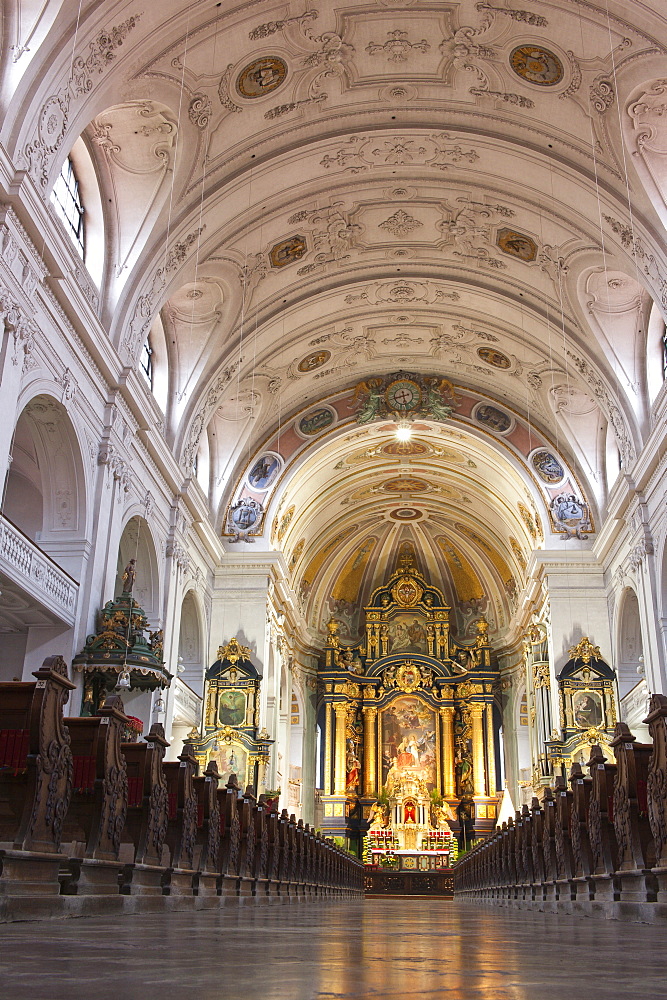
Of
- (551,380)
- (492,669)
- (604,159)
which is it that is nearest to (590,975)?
(604,159)

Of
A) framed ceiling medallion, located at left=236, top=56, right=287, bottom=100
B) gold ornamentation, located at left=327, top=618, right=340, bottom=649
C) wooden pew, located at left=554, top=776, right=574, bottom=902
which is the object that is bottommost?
wooden pew, located at left=554, top=776, right=574, bottom=902

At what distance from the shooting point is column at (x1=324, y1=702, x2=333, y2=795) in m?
28.8

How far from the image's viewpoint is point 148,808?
706 centimetres

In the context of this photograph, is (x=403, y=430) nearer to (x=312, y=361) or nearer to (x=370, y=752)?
(x=312, y=361)

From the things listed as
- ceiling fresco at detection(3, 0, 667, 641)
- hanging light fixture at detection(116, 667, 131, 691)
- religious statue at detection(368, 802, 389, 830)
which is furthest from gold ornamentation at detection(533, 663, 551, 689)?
hanging light fixture at detection(116, 667, 131, 691)

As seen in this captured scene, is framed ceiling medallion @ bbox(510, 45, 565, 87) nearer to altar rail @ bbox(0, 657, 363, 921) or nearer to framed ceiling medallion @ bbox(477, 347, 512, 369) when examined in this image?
framed ceiling medallion @ bbox(477, 347, 512, 369)

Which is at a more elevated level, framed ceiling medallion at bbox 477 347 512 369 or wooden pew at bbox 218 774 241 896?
framed ceiling medallion at bbox 477 347 512 369

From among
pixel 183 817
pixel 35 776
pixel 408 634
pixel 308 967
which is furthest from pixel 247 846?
pixel 408 634

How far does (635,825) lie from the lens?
6797 mm

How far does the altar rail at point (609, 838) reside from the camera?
6.27 meters

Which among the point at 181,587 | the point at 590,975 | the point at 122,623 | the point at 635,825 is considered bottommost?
the point at 590,975

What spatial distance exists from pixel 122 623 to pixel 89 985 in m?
11.8

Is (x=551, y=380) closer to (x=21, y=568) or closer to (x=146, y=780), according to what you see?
(x=21, y=568)

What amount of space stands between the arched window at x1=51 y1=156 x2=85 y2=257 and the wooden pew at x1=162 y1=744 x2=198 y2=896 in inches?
327
